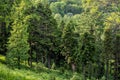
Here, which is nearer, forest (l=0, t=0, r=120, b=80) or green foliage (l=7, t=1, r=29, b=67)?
green foliage (l=7, t=1, r=29, b=67)

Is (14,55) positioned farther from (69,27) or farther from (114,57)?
(114,57)

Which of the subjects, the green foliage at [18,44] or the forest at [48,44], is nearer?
the green foliage at [18,44]

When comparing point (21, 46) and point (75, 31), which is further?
point (75, 31)

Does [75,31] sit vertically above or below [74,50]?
above

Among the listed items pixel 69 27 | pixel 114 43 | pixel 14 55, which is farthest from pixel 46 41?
pixel 114 43

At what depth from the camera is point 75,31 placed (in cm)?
6538

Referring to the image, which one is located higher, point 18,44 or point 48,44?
point 18,44

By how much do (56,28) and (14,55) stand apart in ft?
73.0

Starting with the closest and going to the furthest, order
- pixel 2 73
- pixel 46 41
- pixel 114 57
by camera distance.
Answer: pixel 2 73 → pixel 46 41 → pixel 114 57

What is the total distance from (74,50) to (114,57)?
10.4 metres

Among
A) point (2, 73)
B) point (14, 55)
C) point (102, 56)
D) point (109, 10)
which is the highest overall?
point (109, 10)

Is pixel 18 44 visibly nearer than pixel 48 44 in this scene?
Yes

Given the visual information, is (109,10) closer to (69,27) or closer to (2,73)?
(2,73)

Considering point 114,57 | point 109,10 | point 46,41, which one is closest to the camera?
point 109,10
